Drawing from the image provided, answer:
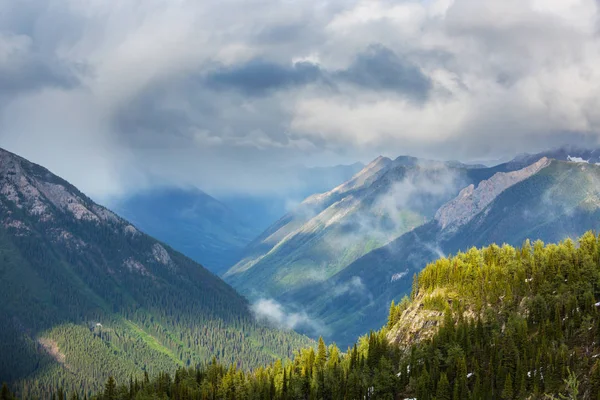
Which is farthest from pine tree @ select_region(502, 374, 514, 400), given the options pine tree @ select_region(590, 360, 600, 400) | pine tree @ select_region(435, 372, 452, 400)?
pine tree @ select_region(590, 360, 600, 400)

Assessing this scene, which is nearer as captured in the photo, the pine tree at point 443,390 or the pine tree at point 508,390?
the pine tree at point 508,390

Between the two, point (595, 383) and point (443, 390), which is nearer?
point (595, 383)

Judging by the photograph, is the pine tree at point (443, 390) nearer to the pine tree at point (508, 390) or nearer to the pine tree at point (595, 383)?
the pine tree at point (508, 390)

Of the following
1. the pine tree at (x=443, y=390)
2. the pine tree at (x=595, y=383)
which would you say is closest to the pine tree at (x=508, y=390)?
the pine tree at (x=443, y=390)

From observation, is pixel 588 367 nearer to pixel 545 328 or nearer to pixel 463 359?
pixel 545 328

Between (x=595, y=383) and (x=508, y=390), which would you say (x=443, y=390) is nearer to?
(x=508, y=390)

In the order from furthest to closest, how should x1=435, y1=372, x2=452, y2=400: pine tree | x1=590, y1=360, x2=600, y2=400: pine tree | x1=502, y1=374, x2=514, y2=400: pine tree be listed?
x1=435, y1=372, x2=452, y2=400: pine tree, x1=502, y1=374, x2=514, y2=400: pine tree, x1=590, y1=360, x2=600, y2=400: pine tree

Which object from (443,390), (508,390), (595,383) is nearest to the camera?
(595,383)

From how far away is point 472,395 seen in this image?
180500mm

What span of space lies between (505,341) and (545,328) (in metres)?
13.4

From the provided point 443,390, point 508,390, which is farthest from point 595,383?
point 443,390

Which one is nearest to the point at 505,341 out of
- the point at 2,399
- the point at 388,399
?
the point at 388,399

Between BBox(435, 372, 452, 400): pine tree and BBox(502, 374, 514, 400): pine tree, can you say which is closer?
BBox(502, 374, 514, 400): pine tree

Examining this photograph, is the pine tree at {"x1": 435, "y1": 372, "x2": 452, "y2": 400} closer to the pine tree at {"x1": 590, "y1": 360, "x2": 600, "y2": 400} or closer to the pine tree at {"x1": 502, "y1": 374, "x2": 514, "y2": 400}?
the pine tree at {"x1": 502, "y1": 374, "x2": 514, "y2": 400}
